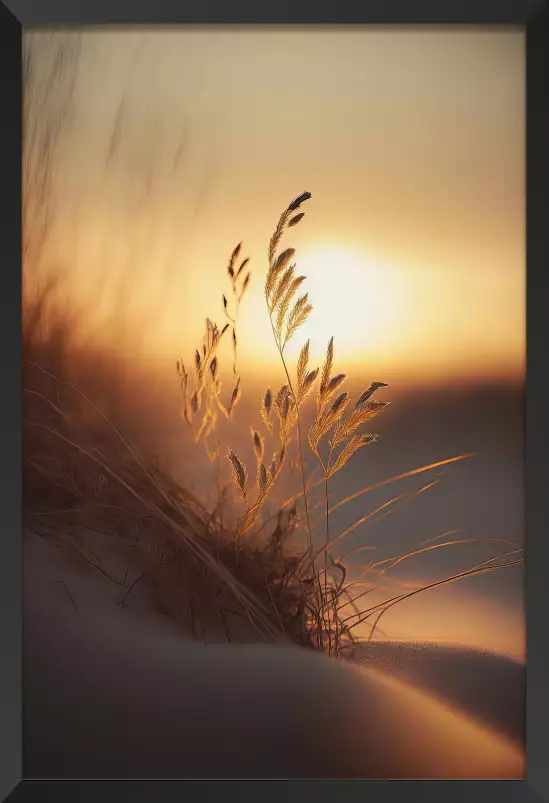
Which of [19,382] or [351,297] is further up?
[351,297]

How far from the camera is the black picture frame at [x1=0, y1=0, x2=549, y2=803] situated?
154 cm

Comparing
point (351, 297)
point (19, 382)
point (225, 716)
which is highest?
point (351, 297)

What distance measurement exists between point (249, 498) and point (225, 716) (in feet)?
1.73

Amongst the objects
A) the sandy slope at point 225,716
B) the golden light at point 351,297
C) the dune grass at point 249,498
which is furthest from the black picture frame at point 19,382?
the golden light at point 351,297

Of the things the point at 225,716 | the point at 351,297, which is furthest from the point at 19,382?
the point at 225,716

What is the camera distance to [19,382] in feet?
5.19

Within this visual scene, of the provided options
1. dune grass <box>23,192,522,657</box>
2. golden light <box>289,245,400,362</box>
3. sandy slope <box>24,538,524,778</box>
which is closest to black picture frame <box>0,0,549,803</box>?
sandy slope <box>24,538,524,778</box>

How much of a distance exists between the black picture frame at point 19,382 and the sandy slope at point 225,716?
0.11 ft

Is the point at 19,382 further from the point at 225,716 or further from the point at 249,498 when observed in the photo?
the point at 225,716

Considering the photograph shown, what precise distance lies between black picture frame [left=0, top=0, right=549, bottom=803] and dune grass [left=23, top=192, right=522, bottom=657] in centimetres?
14

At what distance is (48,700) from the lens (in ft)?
5.22

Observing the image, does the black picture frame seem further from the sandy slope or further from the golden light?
the golden light

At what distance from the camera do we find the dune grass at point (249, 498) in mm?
1574

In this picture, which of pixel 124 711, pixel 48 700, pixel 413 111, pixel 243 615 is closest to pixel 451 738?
A: pixel 243 615
